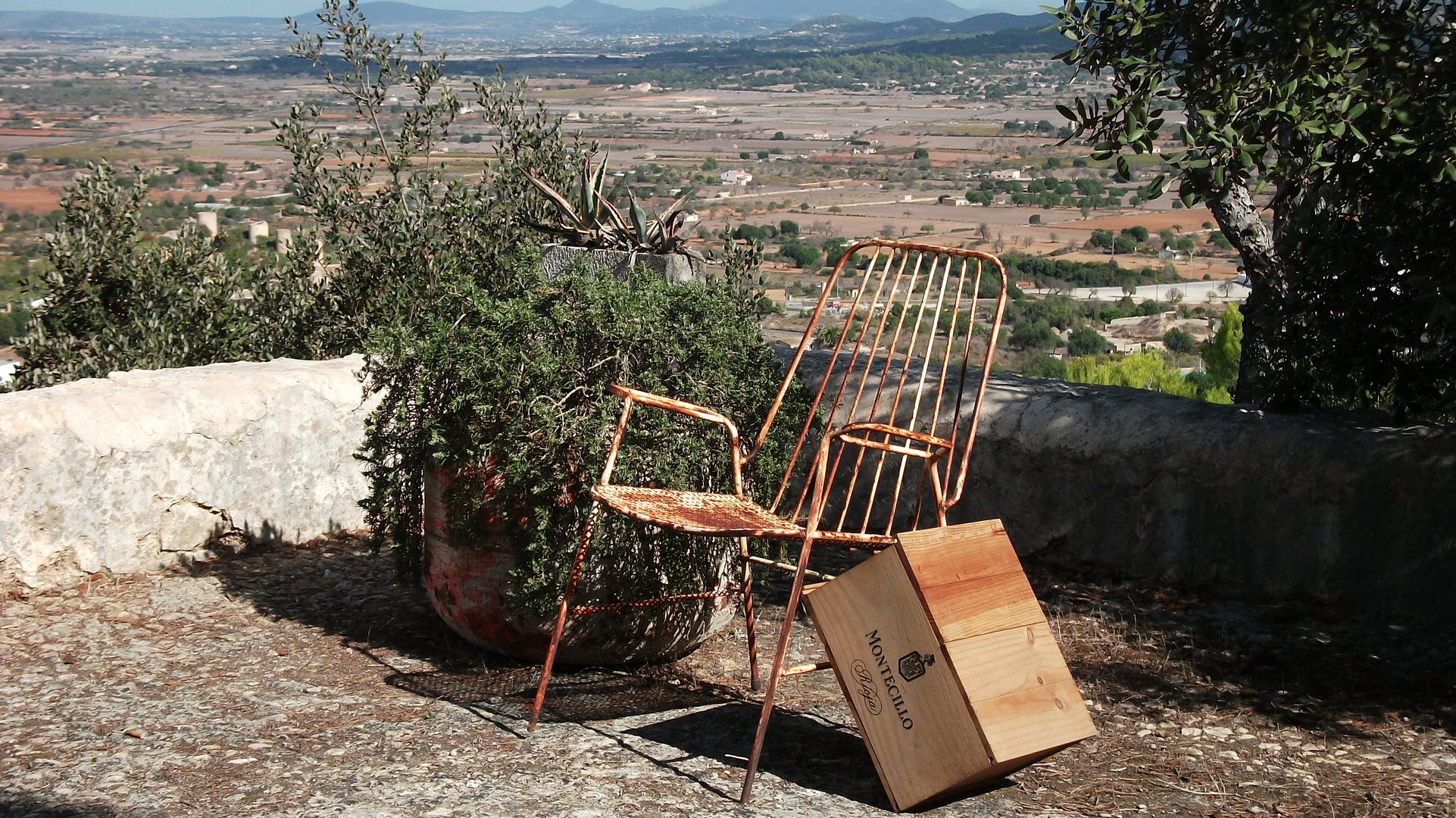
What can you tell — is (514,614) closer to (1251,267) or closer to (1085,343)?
(1251,267)

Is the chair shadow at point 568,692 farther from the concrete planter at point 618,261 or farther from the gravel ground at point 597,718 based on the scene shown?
the concrete planter at point 618,261

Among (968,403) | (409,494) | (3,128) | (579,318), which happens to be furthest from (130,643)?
(3,128)

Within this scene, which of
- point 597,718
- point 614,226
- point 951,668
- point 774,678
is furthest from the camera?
point 614,226

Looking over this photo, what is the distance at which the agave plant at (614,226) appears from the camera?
15.0ft

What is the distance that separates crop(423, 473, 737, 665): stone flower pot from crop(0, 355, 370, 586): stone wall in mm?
1319

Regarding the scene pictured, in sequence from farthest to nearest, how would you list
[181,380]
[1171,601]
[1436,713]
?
[181,380] < [1171,601] < [1436,713]

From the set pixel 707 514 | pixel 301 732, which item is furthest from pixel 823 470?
pixel 301 732

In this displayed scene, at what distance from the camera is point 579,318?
328 centimetres

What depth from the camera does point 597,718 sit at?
3107mm

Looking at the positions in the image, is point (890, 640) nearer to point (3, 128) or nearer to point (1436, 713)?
point (1436, 713)

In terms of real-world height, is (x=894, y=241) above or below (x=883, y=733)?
above

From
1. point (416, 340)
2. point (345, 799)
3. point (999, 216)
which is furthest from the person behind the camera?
point (999, 216)

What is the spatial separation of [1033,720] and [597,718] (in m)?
1.17

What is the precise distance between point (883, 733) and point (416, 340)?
1760 millimetres
